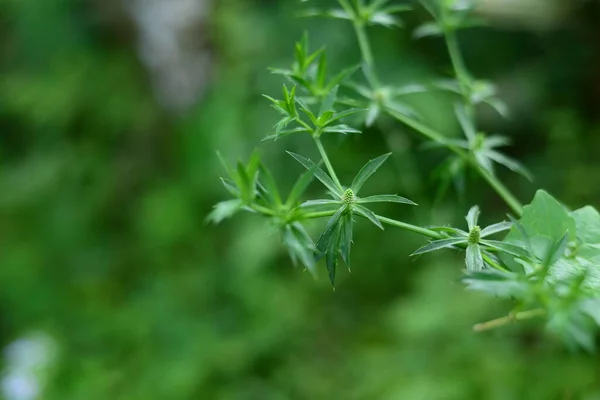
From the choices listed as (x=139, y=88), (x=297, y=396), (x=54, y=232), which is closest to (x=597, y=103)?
(x=297, y=396)

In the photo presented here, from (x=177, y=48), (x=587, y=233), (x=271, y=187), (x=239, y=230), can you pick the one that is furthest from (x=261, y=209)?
(x=177, y=48)

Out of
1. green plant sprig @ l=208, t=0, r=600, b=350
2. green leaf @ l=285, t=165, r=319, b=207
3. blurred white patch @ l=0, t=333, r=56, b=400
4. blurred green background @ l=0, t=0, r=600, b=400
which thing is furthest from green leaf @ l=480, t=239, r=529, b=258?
blurred white patch @ l=0, t=333, r=56, b=400

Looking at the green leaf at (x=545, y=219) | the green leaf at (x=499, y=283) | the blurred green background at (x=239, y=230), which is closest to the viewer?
the green leaf at (x=499, y=283)

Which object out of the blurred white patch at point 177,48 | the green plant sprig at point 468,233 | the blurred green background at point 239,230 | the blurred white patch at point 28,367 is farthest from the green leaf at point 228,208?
the blurred white patch at point 177,48

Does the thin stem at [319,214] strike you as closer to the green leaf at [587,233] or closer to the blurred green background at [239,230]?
the green leaf at [587,233]

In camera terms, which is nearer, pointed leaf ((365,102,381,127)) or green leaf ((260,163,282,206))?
green leaf ((260,163,282,206))

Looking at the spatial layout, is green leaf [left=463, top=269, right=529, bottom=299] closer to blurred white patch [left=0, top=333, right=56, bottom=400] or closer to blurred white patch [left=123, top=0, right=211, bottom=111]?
blurred white patch [left=0, top=333, right=56, bottom=400]

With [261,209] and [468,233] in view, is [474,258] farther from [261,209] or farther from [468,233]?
[261,209]
